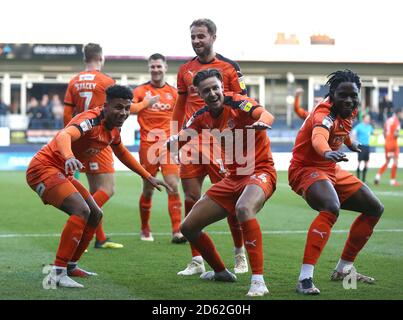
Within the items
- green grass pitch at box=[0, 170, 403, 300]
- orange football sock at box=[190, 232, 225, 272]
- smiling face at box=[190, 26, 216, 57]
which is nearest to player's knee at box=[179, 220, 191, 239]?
orange football sock at box=[190, 232, 225, 272]

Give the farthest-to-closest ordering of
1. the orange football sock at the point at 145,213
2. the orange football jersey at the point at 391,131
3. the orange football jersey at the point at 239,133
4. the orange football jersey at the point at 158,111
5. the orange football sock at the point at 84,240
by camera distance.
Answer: the orange football jersey at the point at 391,131 < the orange football jersey at the point at 158,111 < the orange football sock at the point at 145,213 < the orange football sock at the point at 84,240 < the orange football jersey at the point at 239,133

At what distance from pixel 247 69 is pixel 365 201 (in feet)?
128

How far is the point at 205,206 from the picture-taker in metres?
8.56

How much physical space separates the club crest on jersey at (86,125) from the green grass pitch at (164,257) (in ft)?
4.83

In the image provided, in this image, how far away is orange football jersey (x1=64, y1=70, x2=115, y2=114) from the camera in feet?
39.2

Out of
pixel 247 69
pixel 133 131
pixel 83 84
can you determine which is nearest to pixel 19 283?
pixel 83 84

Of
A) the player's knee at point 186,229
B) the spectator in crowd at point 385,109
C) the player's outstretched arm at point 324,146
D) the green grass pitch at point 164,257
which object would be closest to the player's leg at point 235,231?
the green grass pitch at point 164,257

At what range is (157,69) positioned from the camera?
13.2 metres

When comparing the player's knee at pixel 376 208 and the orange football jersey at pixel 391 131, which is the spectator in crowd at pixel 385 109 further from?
the player's knee at pixel 376 208

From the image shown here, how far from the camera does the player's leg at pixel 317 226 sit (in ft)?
26.1

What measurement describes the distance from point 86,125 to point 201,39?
1.96 metres

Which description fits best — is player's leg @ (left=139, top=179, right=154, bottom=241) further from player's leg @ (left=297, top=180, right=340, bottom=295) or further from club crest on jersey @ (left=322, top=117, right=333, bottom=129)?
club crest on jersey @ (left=322, top=117, right=333, bottom=129)

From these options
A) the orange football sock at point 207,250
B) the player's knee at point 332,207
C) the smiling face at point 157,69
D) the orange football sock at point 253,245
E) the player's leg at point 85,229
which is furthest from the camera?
the smiling face at point 157,69

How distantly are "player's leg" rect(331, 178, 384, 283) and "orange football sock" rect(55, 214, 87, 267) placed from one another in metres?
2.50
